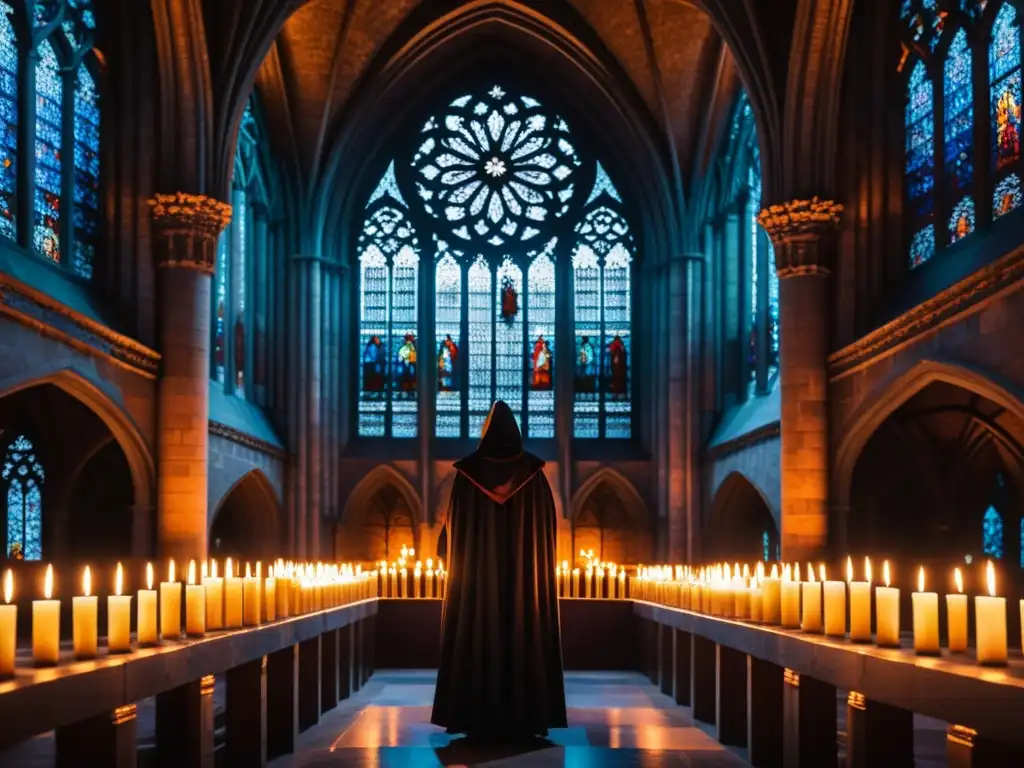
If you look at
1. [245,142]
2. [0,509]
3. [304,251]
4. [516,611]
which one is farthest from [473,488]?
[304,251]

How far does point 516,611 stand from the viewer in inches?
426

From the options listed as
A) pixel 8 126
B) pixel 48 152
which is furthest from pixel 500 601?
pixel 48 152

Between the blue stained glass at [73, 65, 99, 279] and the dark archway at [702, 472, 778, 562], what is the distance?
14.2m

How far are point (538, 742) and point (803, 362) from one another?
38.2 feet

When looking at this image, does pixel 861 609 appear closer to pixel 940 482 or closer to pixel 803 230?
pixel 803 230

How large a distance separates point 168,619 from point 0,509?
15.7 metres

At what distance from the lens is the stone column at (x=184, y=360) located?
20.6 metres

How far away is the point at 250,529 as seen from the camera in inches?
1171

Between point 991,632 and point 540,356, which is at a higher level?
point 540,356

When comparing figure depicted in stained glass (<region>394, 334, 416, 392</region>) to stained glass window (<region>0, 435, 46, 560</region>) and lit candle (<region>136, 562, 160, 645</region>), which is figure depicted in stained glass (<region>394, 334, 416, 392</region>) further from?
lit candle (<region>136, 562, 160, 645</region>)

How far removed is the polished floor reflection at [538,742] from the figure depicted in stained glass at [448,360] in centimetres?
1845

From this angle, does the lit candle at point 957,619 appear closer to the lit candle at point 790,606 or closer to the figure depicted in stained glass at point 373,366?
the lit candle at point 790,606

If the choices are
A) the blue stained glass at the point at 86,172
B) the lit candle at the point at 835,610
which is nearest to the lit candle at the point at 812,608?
the lit candle at the point at 835,610

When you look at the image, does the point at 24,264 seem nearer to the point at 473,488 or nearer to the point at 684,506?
the point at 473,488
